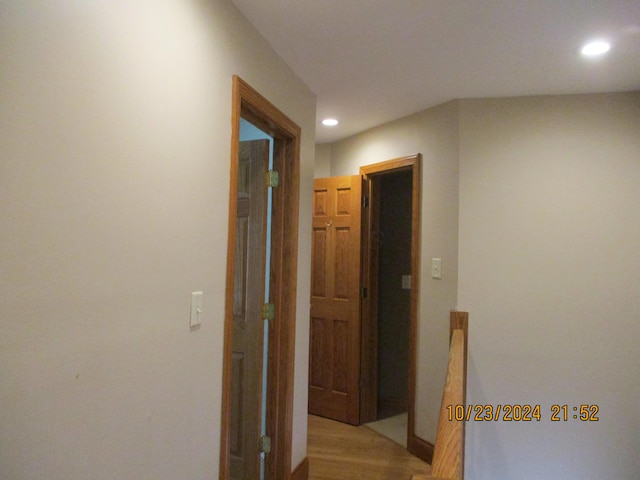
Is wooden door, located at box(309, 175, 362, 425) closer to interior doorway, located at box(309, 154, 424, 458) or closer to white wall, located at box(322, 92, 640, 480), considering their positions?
interior doorway, located at box(309, 154, 424, 458)

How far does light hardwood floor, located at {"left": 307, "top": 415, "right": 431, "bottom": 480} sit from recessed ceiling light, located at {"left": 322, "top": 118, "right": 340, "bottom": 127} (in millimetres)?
2414

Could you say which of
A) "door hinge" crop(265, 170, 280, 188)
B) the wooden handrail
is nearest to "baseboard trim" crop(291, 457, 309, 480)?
the wooden handrail

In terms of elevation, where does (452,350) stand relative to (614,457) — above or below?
above

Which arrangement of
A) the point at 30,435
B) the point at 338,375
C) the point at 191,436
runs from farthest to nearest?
the point at 338,375 → the point at 191,436 → the point at 30,435

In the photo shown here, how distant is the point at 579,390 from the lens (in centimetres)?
253

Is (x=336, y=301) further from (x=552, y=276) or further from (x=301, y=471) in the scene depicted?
(x=552, y=276)

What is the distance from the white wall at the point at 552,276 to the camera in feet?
8.20

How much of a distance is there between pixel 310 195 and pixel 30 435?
1.92m

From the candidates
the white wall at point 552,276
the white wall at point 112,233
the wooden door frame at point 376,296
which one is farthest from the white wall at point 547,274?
the white wall at point 112,233

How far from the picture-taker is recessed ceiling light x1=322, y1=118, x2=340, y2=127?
3.22 meters

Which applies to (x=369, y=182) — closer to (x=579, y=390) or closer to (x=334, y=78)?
(x=334, y=78)

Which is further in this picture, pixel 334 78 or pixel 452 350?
pixel 334 78

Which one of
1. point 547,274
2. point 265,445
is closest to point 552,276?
point 547,274

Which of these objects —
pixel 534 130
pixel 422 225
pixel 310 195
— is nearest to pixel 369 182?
pixel 422 225
